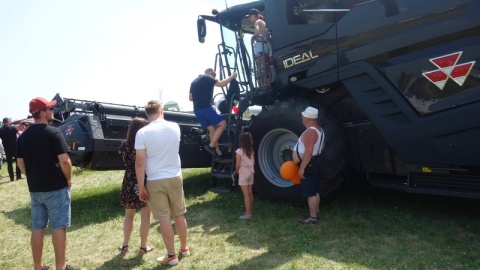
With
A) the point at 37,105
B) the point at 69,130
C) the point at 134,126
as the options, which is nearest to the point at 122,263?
the point at 134,126

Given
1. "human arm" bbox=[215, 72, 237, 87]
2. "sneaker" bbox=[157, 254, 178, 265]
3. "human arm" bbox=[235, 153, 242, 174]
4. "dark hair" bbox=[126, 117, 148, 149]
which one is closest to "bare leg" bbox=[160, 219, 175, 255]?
"sneaker" bbox=[157, 254, 178, 265]

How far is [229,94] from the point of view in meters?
6.68

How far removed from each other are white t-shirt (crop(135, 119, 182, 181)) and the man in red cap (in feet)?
2.37

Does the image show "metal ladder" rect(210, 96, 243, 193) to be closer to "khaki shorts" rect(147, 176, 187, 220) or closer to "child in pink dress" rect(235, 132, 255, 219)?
"child in pink dress" rect(235, 132, 255, 219)

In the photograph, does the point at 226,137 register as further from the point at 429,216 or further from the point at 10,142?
the point at 10,142

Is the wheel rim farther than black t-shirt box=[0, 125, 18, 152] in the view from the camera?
No

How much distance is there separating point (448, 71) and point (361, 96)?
0.96 meters

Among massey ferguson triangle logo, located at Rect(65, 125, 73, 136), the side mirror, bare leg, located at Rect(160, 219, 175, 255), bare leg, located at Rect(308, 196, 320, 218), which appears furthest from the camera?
the side mirror

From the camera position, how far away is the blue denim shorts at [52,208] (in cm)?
360

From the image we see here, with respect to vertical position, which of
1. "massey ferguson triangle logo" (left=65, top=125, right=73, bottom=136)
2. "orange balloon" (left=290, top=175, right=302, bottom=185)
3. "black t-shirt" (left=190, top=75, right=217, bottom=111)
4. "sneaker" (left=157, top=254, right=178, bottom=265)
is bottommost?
"sneaker" (left=157, top=254, right=178, bottom=265)

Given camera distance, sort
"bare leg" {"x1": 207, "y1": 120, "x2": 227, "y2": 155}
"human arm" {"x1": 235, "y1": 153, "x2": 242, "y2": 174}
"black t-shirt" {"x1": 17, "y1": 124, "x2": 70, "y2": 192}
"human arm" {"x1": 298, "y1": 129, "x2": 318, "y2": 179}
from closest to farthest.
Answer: "black t-shirt" {"x1": 17, "y1": 124, "x2": 70, "y2": 192}
"human arm" {"x1": 298, "y1": 129, "x2": 318, "y2": 179}
"human arm" {"x1": 235, "y1": 153, "x2": 242, "y2": 174}
"bare leg" {"x1": 207, "y1": 120, "x2": 227, "y2": 155}

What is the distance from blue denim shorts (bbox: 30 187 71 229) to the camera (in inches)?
142

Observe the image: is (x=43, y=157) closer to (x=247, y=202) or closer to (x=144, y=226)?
(x=144, y=226)

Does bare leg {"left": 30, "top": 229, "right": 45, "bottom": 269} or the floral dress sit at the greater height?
the floral dress
